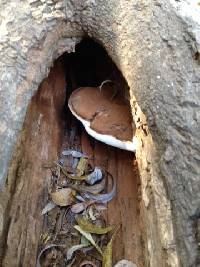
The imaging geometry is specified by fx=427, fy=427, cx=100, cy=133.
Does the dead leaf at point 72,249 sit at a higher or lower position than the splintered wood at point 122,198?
lower

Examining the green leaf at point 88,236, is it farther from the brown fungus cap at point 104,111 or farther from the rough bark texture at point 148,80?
the brown fungus cap at point 104,111

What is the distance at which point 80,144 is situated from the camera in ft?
6.62

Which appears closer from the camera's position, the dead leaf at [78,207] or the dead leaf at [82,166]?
the dead leaf at [78,207]

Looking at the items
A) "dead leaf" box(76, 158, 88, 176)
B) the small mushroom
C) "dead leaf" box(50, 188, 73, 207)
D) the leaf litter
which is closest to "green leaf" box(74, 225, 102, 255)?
the leaf litter

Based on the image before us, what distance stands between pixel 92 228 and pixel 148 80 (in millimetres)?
656

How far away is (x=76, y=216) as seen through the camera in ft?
5.93

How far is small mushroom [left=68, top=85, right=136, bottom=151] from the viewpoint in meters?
1.78

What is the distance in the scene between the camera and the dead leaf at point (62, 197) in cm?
182

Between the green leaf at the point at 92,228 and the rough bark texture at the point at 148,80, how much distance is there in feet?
0.63

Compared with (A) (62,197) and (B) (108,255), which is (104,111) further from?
(B) (108,255)

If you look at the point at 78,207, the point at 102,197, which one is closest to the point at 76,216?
the point at 78,207

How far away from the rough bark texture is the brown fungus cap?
0.11m

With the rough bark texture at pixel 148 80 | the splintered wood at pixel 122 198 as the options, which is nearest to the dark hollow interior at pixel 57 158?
the splintered wood at pixel 122 198

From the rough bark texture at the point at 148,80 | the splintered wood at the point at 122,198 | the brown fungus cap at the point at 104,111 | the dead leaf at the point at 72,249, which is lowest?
the dead leaf at the point at 72,249
